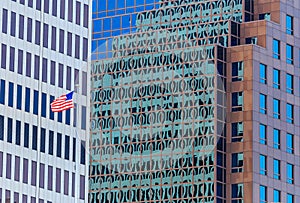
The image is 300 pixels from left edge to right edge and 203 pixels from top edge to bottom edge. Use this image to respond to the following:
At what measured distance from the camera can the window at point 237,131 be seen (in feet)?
563

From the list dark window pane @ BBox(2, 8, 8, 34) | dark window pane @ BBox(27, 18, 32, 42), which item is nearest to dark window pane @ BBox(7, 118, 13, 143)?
dark window pane @ BBox(2, 8, 8, 34)

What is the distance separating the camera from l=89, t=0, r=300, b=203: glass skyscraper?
170750 mm

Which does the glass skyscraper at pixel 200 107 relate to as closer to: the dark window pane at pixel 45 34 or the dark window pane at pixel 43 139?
the dark window pane at pixel 43 139

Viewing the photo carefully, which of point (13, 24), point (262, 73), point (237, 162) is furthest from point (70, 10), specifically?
point (262, 73)

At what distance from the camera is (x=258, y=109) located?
6816 inches

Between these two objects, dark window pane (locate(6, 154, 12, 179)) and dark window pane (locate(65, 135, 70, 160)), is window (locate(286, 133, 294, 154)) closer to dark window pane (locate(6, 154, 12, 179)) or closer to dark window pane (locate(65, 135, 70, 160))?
dark window pane (locate(65, 135, 70, 160))

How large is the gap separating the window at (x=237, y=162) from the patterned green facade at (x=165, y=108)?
4.12 feet

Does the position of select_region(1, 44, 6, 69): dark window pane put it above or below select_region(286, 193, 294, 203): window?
above

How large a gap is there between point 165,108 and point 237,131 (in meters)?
9.86

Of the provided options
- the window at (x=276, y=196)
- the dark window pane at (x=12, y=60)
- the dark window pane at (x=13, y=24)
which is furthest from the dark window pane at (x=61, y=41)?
the window at (x=276, y=196)

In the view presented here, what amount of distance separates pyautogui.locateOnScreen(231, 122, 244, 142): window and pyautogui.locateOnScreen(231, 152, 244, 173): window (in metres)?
1.90

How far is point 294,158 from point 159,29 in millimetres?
24149

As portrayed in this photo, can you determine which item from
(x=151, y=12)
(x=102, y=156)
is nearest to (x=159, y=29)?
(x=151, y=12)

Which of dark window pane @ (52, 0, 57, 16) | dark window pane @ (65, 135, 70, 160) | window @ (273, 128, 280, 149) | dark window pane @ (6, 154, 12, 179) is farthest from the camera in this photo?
window @ (273, 128, 280, 149)
